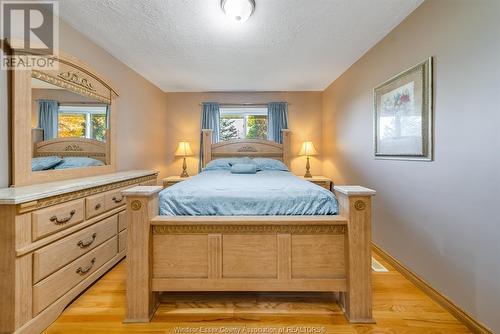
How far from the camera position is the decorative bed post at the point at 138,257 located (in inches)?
60.4

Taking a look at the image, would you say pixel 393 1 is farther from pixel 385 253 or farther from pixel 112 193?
pixel 112 193

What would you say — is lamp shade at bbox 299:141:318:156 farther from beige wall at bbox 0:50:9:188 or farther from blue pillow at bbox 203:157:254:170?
beige wall at bbox 0:50:9:188

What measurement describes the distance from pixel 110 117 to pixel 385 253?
3414mm

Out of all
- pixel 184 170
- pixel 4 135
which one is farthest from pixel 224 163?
pixel 4 135

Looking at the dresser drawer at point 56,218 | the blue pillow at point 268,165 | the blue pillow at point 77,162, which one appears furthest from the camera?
the blue pillow at point 268,165

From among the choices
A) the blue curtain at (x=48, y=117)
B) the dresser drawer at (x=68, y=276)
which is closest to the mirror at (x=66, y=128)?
the blue curtain at (x=48, y=117)

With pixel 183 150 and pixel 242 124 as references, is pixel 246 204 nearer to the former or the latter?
pixel 183 150

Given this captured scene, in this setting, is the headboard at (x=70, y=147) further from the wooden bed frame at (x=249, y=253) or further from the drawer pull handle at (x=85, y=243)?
the wooden bed frame at (x=249, y=253)

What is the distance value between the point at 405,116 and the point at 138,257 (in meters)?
2.43

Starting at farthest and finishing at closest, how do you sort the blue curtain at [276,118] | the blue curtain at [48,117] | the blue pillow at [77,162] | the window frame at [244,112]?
the window frame at [244,112] < the blue curtain at [276,118] < the blue pillow at [77,162] < the blue curtain at [48,117]

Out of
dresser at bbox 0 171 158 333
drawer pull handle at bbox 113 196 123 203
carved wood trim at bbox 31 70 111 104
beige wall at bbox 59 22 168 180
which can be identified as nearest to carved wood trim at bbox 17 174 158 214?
dresser at bbox 0 171 158 333

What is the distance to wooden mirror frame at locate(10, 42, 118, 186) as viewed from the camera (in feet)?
5.24

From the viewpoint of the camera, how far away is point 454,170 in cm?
162

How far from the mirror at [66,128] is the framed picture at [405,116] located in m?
2.99
